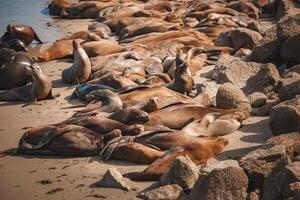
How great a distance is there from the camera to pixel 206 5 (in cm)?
1677

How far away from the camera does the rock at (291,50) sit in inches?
369

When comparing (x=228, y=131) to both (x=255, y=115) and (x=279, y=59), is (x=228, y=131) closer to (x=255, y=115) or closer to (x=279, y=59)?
(x=255, y=115)

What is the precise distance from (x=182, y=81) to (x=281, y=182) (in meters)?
4.78

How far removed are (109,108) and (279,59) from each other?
11.5 feet

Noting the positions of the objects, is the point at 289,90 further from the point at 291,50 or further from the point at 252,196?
the point at 252,196

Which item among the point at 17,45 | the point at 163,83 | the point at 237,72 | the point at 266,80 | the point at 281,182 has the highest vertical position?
the point at 281,182

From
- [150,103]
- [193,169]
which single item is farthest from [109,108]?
[193,169]

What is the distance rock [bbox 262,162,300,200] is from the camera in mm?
4473

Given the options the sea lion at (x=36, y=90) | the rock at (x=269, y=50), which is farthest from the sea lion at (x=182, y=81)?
the sea lion at (x=36, y=90)

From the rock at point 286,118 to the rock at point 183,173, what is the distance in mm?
1640

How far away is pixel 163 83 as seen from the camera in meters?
9.84

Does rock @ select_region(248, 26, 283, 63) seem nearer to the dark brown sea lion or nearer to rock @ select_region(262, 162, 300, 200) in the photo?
the dark brown sea lion

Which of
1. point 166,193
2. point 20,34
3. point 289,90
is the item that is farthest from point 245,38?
point 166,193

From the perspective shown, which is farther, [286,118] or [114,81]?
[114,81]
